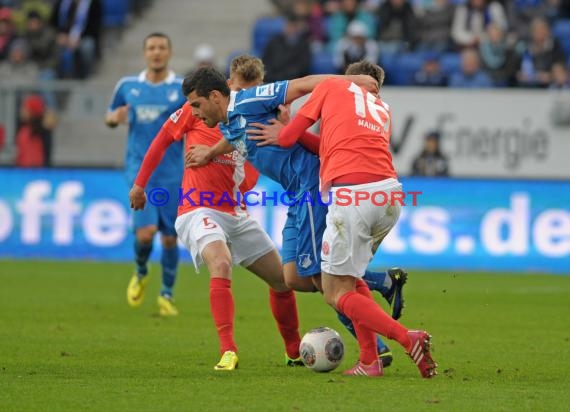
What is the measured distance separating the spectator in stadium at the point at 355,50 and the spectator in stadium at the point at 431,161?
1905 millimetres

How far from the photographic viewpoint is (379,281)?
8.95m

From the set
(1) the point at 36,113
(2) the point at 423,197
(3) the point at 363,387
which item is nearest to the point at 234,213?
(3) the point at 363,387

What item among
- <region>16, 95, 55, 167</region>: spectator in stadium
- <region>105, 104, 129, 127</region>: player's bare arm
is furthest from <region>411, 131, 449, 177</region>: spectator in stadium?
<region>105, 104, 129, 127</region>: player's bare arm

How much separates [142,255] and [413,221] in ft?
21.5

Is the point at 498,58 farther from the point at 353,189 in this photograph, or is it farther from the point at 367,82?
the point at 353,189

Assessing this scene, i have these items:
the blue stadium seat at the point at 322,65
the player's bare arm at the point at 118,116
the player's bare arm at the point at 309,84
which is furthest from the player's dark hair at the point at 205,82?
the blue stadium seat at the point at 322,65

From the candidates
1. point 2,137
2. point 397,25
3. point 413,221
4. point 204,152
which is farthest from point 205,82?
point 397,25

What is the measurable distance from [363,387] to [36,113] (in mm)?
13705

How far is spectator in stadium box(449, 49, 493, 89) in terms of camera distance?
21.3 m

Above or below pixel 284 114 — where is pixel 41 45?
above

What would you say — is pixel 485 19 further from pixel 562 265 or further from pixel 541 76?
pixel 562 265

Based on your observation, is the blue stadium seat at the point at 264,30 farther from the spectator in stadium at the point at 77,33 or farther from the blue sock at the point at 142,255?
the blue sock at the point at 142,255

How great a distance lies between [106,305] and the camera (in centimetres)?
1405

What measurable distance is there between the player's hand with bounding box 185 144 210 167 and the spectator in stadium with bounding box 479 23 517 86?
1268 centimetres
